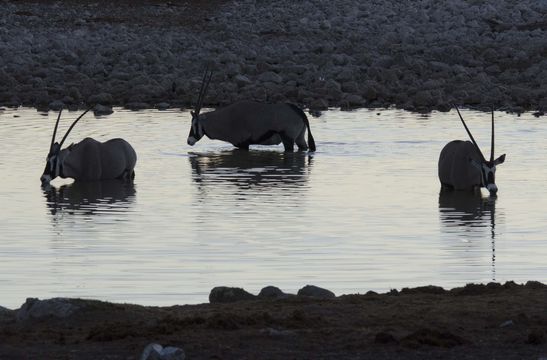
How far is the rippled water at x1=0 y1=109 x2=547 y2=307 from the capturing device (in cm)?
1024

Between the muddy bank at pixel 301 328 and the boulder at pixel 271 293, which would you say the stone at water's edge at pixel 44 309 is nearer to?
the muddy bank at pixel 301 328

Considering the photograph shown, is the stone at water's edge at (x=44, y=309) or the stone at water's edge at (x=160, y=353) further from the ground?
the stone at water's edge at (x=160, y=353)

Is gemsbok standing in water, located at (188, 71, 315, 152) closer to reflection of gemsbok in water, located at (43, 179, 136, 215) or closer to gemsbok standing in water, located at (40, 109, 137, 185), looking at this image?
gemsbok standing in water, located at (40, 109, 137, 185)

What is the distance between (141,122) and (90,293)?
1361 centimetres

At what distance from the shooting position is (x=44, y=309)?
8117 millimetres

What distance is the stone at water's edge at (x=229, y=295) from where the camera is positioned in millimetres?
8953

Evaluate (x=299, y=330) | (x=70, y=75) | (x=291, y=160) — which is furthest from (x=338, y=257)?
(x=70, y=75)

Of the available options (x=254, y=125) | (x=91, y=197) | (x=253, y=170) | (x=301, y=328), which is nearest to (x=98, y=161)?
(x=91, y=197)

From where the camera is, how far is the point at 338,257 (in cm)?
1105

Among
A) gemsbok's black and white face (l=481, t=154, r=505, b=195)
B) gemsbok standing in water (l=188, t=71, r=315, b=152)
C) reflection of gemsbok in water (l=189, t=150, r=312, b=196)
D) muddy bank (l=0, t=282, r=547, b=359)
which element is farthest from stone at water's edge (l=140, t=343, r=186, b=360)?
gemsbok standing in water (l=188, t=71, r=315, b=152)

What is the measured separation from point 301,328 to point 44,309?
4.48ft

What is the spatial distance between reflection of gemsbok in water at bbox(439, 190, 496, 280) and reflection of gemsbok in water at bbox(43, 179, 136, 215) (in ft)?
9.65

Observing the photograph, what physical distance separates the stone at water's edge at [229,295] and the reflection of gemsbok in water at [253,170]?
6.30 meters

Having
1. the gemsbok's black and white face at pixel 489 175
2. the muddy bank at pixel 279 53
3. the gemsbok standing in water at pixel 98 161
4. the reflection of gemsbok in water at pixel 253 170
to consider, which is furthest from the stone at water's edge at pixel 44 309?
the muddy bank at pixel 279 53
